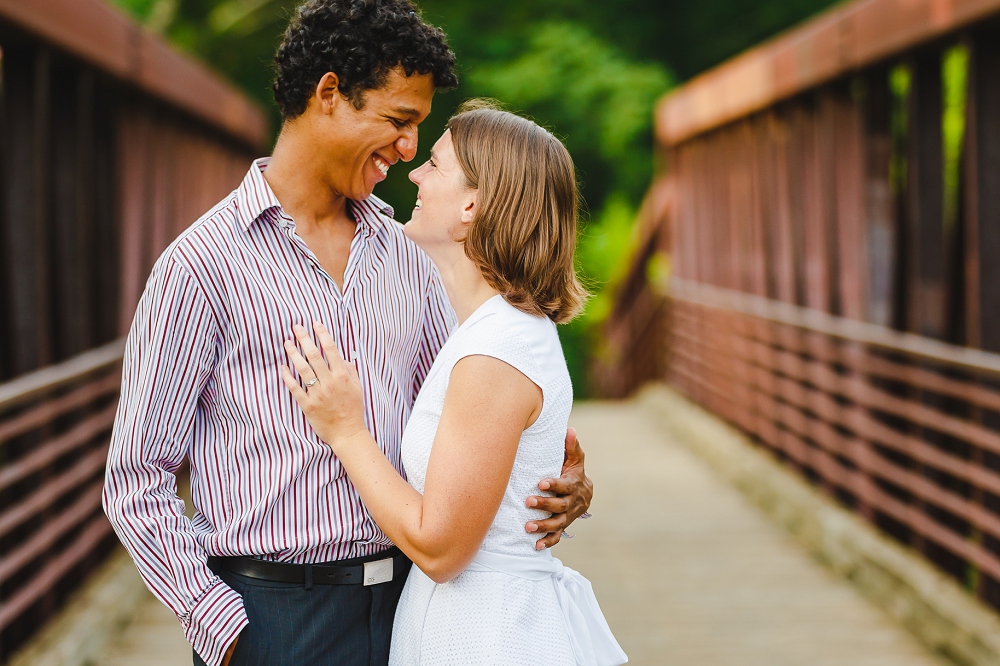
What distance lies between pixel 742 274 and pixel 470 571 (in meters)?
7.04

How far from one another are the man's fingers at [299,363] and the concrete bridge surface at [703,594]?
2990 mm

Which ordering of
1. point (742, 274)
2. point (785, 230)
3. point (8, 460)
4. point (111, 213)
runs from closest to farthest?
point (8, 460) < point (111, 213) < point (785, 230) < point (742, 274)

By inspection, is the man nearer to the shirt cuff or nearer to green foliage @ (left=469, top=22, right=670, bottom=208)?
the shirt cuff

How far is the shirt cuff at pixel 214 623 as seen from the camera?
189 cm

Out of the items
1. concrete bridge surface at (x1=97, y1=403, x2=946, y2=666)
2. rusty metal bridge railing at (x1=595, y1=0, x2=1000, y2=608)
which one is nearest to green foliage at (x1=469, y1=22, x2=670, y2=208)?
rusty metal bridge railing at (x1=595, y1=0, x2=1000, y2=608)

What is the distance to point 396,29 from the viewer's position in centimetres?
197

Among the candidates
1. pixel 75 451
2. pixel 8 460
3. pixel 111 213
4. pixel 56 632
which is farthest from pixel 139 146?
pixel 56 632

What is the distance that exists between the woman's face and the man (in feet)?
0.29

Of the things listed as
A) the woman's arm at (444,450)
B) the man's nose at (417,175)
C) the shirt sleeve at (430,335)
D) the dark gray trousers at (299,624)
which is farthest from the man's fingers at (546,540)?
the man's nose at (417,175)

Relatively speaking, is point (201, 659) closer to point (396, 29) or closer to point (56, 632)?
point (396, 29)

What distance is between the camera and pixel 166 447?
1.90 m

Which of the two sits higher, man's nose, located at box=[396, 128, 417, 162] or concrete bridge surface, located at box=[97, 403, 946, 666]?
man's nose, located at box=[396, 128, 417, 162]

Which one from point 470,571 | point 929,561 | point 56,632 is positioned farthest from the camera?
point 929,561

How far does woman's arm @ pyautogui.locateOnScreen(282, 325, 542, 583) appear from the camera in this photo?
5.96 feet
